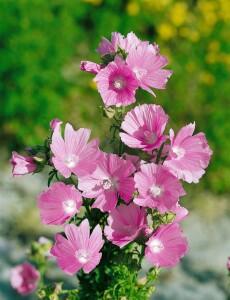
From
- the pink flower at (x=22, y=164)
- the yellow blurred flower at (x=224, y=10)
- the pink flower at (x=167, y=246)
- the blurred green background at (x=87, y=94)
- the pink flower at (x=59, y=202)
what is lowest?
the blurred green background at (x=87, y=94)

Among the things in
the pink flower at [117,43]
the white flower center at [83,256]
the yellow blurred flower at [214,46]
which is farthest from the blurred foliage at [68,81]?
the white flower center at [83,256]

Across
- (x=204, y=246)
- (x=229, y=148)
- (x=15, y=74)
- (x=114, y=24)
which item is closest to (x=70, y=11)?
(x=114, y=24)

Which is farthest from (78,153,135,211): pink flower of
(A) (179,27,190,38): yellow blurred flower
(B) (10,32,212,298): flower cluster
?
(A) (179,27,190,38): yellow blurred flower

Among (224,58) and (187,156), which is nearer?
(187,156)

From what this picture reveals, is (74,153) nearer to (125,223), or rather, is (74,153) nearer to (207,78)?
(125,223)

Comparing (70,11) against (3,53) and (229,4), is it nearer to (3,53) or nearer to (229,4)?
(3,53)

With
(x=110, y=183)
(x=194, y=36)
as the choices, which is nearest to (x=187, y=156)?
(x=110, y=183)

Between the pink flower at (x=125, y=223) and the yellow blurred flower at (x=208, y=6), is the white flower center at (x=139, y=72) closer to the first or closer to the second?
the pink flower at (x=125, y=223)
